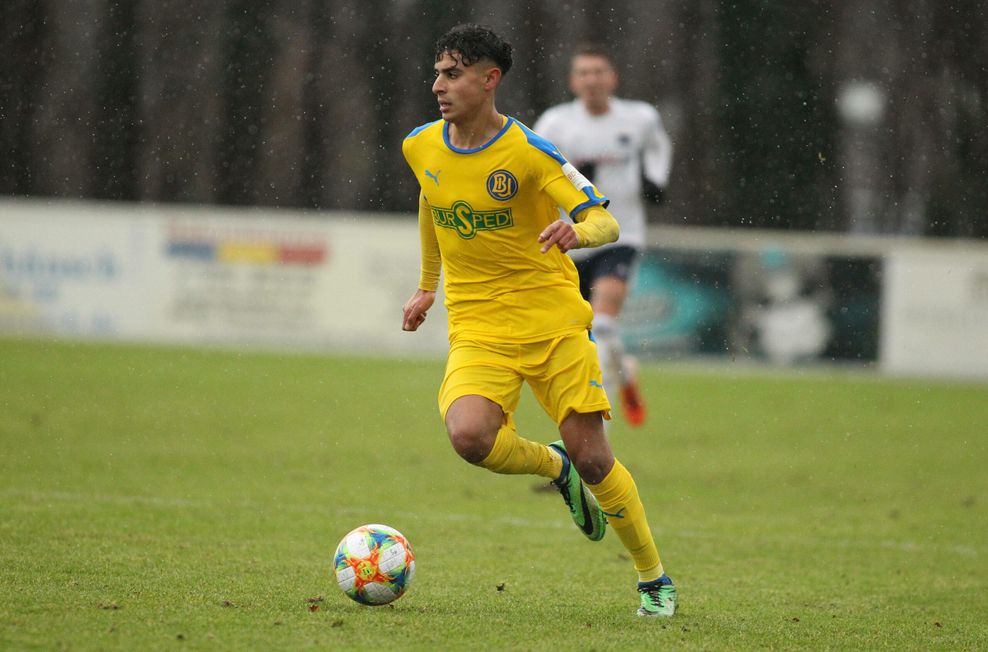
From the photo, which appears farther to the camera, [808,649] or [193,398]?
[193,398]

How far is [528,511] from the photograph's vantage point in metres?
8.61

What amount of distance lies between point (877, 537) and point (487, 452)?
10.8ft

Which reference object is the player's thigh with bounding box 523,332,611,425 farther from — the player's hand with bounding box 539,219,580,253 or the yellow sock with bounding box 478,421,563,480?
the player's hand with bounding box 539,219,580,253

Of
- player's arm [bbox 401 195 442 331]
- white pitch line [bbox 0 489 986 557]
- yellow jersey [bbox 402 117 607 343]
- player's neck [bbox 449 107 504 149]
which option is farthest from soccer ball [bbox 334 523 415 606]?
white pitch line [bbox 0 489 986 557]

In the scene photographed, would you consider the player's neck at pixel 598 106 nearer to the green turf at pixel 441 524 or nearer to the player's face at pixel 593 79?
the player's face at pixel 593 79

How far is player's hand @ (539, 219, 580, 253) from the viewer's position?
5.35 m

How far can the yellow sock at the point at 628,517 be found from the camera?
5.82 metres

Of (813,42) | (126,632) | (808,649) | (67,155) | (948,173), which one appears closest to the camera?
(126,632)

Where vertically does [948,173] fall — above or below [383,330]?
above

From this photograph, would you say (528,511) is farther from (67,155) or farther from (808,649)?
(67,155)

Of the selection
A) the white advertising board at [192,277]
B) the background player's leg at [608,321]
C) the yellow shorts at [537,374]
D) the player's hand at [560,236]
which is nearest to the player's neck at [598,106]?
the background player's leg at [608,321]

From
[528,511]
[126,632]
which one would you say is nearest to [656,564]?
[126,632]

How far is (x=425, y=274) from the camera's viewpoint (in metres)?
6.52

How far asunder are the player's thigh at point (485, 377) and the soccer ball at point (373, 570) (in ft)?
2.13
